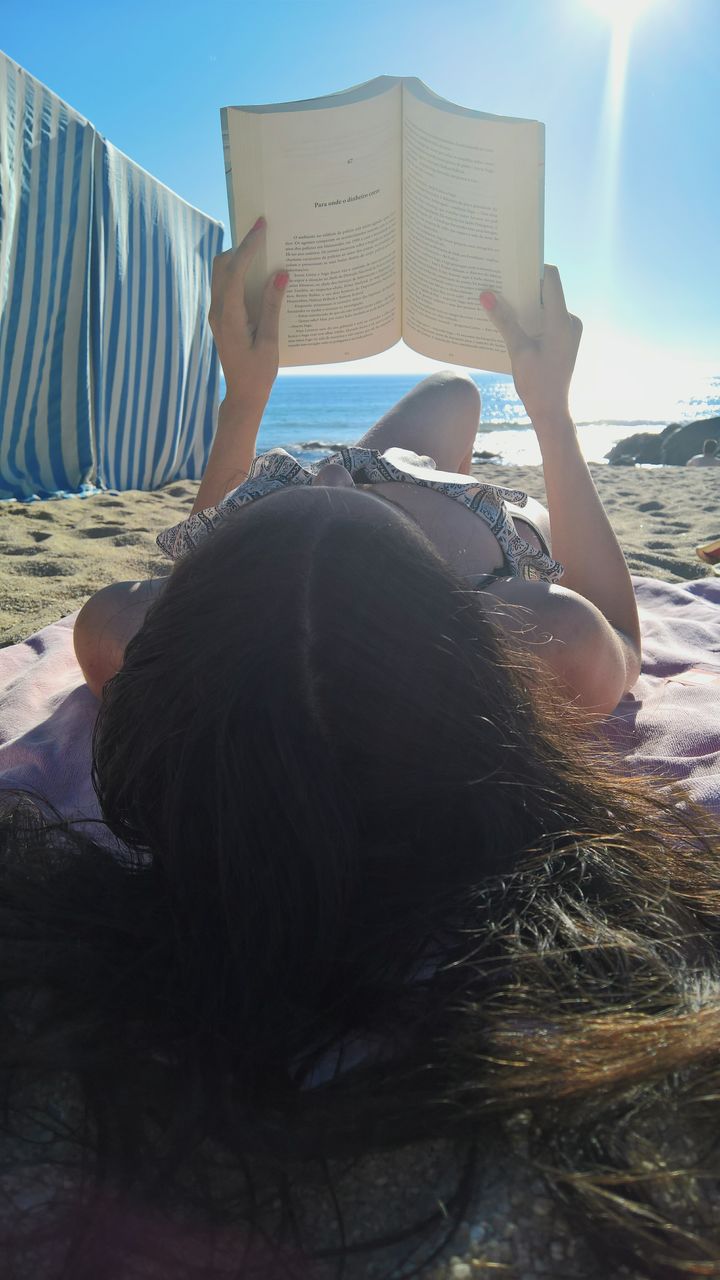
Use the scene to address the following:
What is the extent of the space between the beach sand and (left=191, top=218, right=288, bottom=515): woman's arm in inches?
14.6

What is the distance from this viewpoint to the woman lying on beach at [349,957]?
49 cm

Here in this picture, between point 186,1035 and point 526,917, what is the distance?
10.0 inches

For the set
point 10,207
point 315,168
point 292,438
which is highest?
point 10,207

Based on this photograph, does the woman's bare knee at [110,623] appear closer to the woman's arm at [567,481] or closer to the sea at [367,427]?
the woman's arm at [567,481]

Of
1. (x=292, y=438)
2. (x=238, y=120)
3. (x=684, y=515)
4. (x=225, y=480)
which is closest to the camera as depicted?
(x=238, y=120)

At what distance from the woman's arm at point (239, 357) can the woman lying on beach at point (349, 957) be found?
33.6 inches

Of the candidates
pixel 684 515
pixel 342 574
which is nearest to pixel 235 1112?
pixel 342 574

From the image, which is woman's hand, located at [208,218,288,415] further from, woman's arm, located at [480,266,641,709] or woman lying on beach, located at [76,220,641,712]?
woman's arm, located at [480,266,641,709]

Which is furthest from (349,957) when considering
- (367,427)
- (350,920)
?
(367,427)

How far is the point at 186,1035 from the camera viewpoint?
22.5 inches

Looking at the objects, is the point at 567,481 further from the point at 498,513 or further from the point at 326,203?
the point at 326,203

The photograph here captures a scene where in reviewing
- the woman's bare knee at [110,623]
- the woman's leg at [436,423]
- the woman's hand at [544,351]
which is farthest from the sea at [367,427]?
the woman's bare knee at [110,623]

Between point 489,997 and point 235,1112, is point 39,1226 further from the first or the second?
point 489,997

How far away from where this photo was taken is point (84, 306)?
4.50 m
